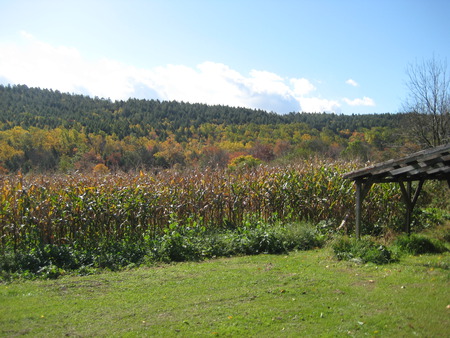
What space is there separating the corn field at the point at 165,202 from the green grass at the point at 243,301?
2220mm

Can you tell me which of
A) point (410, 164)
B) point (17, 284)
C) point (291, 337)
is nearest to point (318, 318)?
point (291, 337)

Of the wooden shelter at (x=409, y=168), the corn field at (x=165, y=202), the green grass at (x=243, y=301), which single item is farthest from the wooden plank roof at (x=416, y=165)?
the corn field at (x=165, y=202)

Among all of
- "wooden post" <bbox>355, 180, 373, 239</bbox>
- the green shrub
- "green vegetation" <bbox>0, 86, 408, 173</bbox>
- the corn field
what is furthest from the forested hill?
the green shrub

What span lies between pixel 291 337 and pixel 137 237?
634 centimetres

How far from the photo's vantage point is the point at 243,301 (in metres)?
5.80

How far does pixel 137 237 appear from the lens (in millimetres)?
9977

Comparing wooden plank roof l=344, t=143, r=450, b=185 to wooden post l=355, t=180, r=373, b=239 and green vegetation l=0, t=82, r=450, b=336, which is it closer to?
wooden post l=355, t=180, r=373, b=239

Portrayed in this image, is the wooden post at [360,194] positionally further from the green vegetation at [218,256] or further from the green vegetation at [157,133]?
the green vegetation at [157,133]

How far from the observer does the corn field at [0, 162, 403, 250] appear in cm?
904

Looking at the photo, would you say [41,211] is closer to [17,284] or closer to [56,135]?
[17,284]

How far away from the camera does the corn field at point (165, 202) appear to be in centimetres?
904

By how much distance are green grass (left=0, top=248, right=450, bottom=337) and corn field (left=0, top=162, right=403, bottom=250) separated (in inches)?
87.4

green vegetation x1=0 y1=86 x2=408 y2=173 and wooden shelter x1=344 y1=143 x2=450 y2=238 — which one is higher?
green vegetation x1=0 y1=86 x2=408 y2=173

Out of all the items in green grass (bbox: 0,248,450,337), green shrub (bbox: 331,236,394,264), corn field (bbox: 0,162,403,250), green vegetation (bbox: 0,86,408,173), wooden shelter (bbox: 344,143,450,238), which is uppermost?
green vegetation (bbox: 0,86,408,173)
